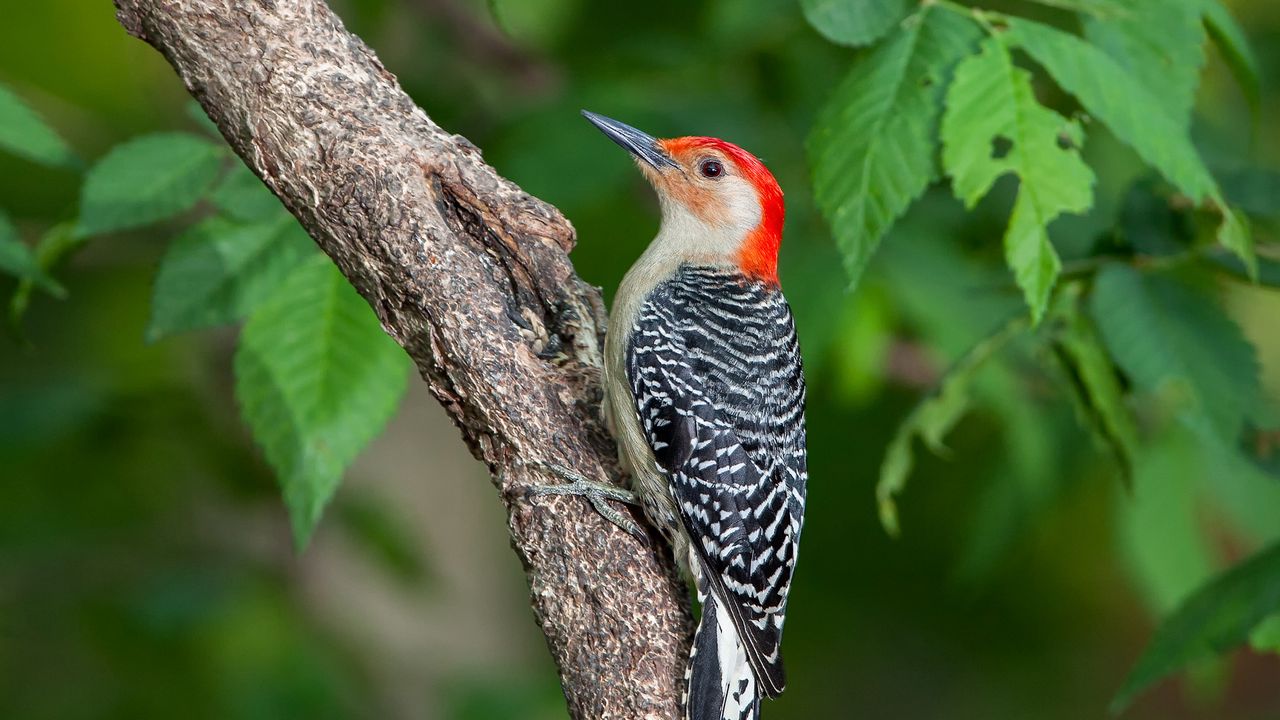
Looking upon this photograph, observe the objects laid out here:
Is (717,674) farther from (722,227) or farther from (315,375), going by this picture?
(722,227)

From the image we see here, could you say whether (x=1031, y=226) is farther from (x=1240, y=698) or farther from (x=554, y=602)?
(x=1240, y=698)

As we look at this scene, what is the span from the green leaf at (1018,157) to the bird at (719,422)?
1058 millimetres

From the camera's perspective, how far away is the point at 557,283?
10.9 ft

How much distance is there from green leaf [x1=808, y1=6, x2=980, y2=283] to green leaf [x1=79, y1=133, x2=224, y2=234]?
176 cm

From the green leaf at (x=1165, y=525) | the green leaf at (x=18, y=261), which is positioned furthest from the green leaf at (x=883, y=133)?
the green leaf at (x=1165, y=525)

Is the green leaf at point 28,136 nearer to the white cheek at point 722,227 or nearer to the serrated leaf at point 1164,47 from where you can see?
the white cheek at point 722,227

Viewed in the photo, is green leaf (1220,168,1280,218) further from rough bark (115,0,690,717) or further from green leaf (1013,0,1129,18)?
rough bark (115,0,690,717)

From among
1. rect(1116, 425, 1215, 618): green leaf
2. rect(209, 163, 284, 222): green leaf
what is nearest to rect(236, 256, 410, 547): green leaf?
rect(209, 163, 284, 222): green leaf

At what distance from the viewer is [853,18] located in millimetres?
3129

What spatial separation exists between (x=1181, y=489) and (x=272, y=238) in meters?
3.73

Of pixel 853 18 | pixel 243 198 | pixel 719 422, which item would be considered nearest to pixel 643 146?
pixel 719 422

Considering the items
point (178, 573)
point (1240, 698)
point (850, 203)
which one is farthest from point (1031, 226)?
point (1240, 698)

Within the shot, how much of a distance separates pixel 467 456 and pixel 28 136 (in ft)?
17.0

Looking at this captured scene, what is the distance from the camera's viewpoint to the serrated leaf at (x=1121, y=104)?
2990 millimetres
